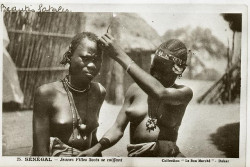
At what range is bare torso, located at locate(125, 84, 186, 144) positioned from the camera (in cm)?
118

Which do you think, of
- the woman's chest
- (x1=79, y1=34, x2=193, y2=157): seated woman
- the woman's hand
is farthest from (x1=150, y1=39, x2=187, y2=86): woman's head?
the woman's chest

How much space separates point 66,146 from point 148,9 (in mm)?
476

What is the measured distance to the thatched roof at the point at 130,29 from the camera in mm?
1197

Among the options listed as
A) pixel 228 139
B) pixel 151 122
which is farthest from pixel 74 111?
pixel 228 139

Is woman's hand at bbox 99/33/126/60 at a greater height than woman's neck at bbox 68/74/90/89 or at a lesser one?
greater

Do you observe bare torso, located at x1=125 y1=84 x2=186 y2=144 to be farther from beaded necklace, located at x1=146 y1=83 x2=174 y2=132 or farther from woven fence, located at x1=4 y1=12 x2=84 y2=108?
woven fence, located at x1=4 y1=12 x2=84 y2=108

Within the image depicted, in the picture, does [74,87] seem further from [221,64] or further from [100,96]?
[221,64]

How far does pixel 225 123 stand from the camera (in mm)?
1206

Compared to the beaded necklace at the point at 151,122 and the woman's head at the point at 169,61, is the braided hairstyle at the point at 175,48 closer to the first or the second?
the woman's head at the point at 169,61

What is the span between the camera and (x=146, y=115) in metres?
1.19

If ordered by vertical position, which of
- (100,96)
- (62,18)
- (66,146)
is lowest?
(66,146)

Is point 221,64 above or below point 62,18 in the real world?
below

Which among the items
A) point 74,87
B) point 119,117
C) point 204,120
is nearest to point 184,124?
point 204,120

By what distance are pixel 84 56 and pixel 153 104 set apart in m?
0.25
